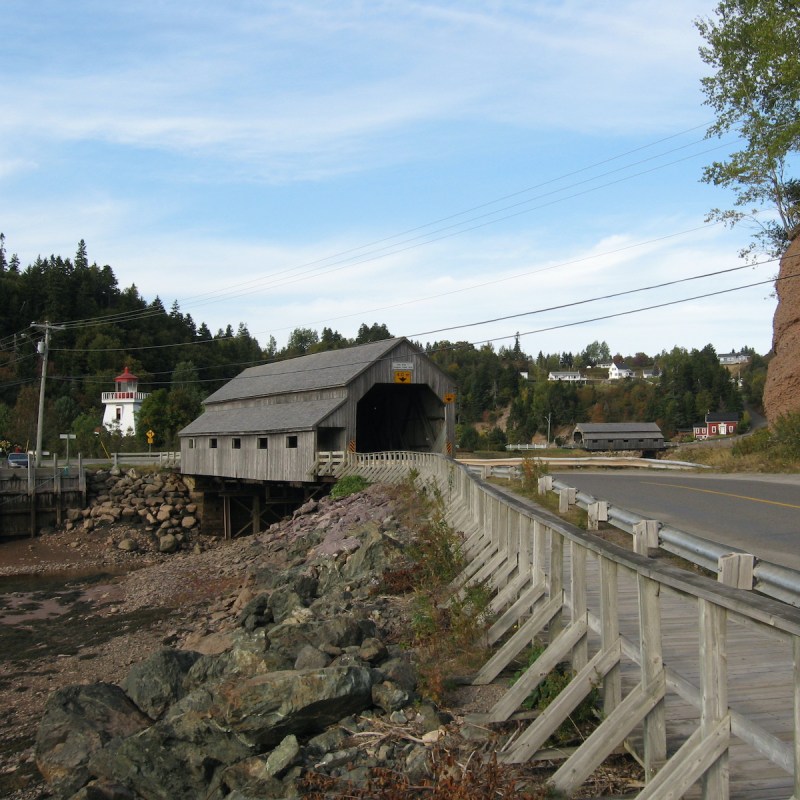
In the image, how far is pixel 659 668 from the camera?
4.78 meters

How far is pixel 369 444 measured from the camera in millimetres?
43031

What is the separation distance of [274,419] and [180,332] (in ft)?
281

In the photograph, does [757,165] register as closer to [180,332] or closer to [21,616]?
[21,616]

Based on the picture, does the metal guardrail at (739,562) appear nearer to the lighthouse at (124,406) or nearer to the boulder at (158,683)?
the boulder at (158,683)

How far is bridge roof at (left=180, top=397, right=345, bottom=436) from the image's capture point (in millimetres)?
33031

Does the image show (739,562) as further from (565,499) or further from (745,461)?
(745,461)

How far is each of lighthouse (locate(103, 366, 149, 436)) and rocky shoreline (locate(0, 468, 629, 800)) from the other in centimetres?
6044

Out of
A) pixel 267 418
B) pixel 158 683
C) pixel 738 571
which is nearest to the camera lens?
pixel 738 571

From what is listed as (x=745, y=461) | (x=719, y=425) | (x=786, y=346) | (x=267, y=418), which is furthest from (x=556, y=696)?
(x=719, y=425)

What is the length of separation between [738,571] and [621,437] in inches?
3108

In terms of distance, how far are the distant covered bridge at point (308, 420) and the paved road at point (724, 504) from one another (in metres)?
10.7

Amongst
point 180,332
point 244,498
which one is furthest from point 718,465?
point 180,332

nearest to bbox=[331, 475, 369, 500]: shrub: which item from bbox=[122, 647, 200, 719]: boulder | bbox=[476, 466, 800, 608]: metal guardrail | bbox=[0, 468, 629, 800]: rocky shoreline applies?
bbox=[0, 468, 629, 800]: rocky shoreline

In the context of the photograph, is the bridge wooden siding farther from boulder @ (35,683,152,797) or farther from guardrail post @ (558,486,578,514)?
guardrail post @ (558,486,578,514)
